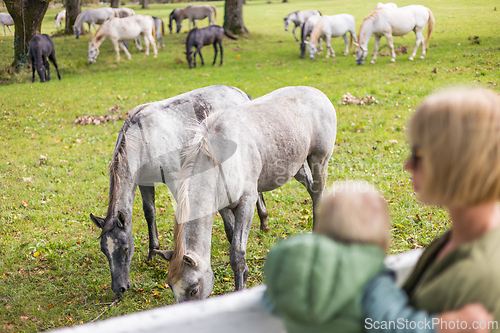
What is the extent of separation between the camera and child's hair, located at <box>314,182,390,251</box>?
1119 mm

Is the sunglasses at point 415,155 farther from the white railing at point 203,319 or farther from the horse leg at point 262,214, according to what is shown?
the horse leg at point 262,214

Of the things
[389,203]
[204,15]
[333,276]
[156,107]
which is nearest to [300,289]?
[333,276]

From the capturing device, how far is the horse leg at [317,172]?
4.59m

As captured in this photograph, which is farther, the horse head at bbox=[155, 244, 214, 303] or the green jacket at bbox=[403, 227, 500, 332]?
the horse head at bbox=[155, 244, 214, 303]

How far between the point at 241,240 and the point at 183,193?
0.72m

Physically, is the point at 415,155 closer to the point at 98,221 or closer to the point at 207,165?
the point at 207,165

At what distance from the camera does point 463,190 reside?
1004 mm

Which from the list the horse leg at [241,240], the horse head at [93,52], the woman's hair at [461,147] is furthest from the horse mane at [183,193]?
the horse head at [93,52]

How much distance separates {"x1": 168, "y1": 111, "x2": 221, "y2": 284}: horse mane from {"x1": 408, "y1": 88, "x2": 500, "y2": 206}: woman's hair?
211 centimetres

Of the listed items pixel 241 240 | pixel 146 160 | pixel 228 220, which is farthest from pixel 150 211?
pixel 241 240

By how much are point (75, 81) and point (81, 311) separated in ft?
44.0

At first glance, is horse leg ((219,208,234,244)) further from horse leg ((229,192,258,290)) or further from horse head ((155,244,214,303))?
horse head ((155,244,214,303))

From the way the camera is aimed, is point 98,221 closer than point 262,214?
Yes

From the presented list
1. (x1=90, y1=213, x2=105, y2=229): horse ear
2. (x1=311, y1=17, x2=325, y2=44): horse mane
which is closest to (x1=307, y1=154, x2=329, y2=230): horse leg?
(x1=90, y1=213, x2=105, y2=229): horse ear
